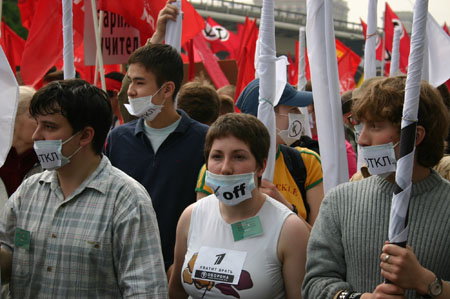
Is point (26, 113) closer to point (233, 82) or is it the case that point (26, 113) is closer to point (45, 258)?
point (45, 258)

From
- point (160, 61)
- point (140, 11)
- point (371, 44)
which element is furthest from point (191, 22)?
point (160, 61)

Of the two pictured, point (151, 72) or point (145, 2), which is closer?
point (151, 72)

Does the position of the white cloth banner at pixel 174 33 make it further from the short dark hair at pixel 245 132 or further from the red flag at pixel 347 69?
the red flag at pixel 347 69

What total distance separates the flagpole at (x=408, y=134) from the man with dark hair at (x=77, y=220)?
0.99 meters

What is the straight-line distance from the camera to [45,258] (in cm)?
282

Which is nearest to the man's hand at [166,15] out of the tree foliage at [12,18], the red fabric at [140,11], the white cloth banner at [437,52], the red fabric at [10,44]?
the red fabric at [140,11]

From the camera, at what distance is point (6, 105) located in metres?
2.88

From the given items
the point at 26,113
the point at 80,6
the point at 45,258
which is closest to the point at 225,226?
the point at 45,258

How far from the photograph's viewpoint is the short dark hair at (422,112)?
2.62 metres

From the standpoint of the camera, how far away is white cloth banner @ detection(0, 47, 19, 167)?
111 inches

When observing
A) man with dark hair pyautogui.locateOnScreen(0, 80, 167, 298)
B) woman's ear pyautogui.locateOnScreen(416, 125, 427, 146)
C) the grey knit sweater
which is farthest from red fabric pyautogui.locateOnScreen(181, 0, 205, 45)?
woman's ear pyautogui.locateOnScreen(416, 125, 427, 146)

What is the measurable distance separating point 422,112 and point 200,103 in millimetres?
2362

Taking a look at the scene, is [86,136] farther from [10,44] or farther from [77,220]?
[10,44]

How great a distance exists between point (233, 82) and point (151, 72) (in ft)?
16.0
